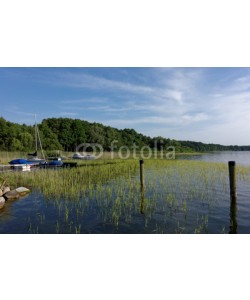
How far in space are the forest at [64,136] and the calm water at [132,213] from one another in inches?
1901

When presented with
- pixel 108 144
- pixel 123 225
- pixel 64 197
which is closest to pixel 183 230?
pixel 123 225

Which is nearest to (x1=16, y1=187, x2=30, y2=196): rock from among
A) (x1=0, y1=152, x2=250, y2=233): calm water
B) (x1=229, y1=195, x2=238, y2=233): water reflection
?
(x1=0, y1=152, x2=250, y2=233): calm water

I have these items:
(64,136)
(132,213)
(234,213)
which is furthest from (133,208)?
(64,136)

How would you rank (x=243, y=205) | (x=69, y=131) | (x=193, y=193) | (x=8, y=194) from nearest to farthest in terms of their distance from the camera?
(x=243, y=205) < (x=8, y=194) < (x=193, y=193) < (x=69, y=131)

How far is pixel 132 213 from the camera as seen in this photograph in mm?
9969

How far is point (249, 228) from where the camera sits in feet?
27.7

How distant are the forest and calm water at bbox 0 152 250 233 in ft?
158

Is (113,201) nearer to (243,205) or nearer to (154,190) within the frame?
(154,190)

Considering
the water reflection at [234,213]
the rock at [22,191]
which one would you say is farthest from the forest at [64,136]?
the water reflection at [234,213]

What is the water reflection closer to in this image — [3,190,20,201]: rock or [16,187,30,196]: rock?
[3,190,20,201]: rock

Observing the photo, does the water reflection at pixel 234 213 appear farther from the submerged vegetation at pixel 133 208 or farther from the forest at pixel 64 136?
the forest at pixel 64 136

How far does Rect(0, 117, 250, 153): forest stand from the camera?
5838 centimetres

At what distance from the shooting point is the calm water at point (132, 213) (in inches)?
332

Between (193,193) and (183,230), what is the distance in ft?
19.6
